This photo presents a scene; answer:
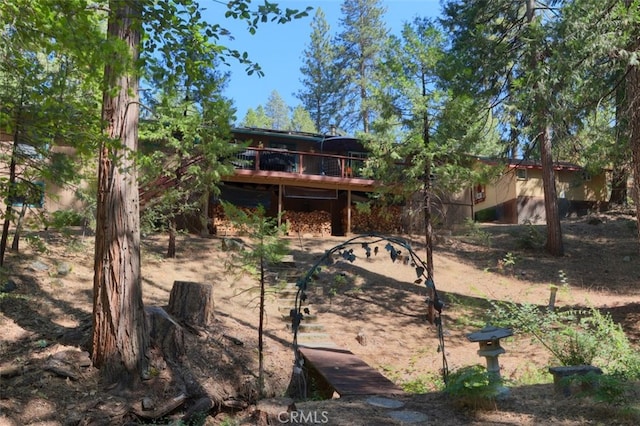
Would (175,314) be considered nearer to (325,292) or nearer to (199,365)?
(199,365)

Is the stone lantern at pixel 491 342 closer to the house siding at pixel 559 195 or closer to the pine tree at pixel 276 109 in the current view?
the house siding at pixel 559 195

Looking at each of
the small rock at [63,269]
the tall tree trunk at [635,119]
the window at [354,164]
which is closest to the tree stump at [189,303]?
the small rock at [63,269]

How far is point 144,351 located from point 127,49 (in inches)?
159

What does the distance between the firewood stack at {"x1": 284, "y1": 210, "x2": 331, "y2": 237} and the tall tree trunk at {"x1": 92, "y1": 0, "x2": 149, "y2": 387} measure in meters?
14.2

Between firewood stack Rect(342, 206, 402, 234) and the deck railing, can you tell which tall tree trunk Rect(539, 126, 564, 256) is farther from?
the deck railing

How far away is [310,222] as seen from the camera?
68.5ft

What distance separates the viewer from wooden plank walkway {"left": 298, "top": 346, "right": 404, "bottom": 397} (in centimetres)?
615

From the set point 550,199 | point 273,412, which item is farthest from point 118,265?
point 550,199

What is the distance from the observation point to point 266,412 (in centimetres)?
468

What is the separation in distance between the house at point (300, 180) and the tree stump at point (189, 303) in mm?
10683

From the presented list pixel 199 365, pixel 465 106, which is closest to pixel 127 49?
pixel 199 365

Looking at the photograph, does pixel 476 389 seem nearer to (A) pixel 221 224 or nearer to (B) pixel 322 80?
(A) pixel 221 224

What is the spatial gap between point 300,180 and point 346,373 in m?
13.7

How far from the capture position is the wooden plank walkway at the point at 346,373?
6.15 m
